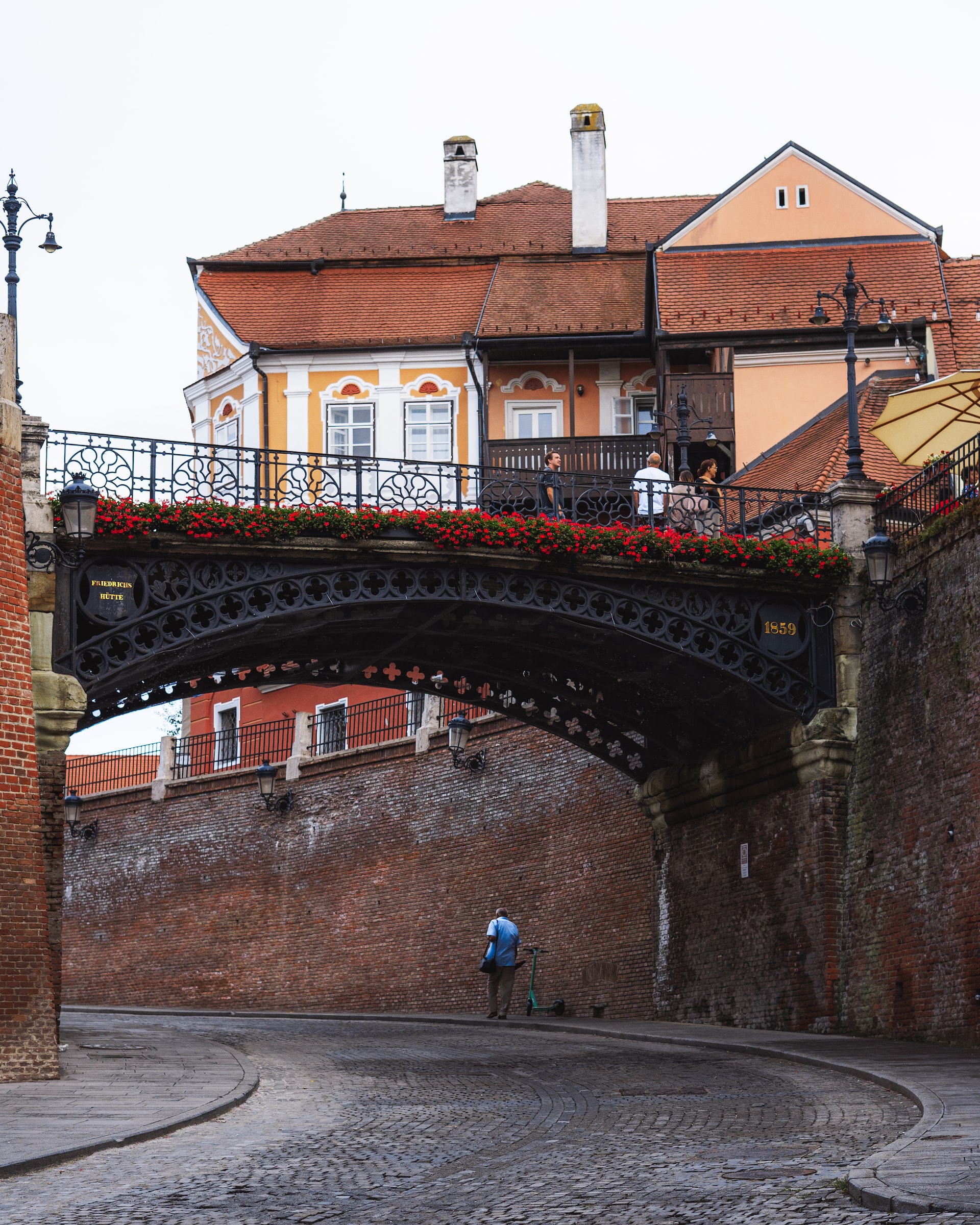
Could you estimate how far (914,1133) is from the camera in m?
11.5

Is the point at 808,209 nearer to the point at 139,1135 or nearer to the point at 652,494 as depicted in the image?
the point at 652,494

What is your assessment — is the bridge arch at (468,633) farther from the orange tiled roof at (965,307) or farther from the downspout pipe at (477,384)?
the downspout pipe at (477,384)

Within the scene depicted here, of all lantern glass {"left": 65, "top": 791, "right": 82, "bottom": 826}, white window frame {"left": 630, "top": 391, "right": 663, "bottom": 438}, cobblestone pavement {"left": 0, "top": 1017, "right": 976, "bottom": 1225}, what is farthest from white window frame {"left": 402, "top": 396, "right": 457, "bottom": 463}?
cobblestone pavement {"left": 0, "top": 1017, "right": 976, "bottom": 1225}

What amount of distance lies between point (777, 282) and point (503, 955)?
1728 centimetres

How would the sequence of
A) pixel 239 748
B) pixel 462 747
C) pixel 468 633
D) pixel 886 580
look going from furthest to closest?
1. pixel 239 748
2. pixel 462 747
3. pixel 468 633
4. pixel 886 580

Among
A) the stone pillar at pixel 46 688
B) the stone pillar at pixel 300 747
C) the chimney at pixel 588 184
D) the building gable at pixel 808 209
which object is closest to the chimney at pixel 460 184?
the chimney at pixel 588 184

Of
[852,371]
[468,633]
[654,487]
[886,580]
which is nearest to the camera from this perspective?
[886,580]

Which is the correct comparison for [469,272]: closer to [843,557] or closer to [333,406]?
[333,406]

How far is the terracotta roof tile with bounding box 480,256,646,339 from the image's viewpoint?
134 feet

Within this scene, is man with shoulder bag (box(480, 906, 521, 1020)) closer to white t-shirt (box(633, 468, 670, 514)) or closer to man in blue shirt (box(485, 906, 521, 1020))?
man in blue shirt (box(485, 906, 521, 1020))

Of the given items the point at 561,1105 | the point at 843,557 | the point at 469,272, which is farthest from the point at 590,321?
the point at 561,1105

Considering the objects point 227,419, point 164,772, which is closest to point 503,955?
point 164,772

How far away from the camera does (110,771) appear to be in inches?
1713

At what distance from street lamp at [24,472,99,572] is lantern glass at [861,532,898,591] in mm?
9100
